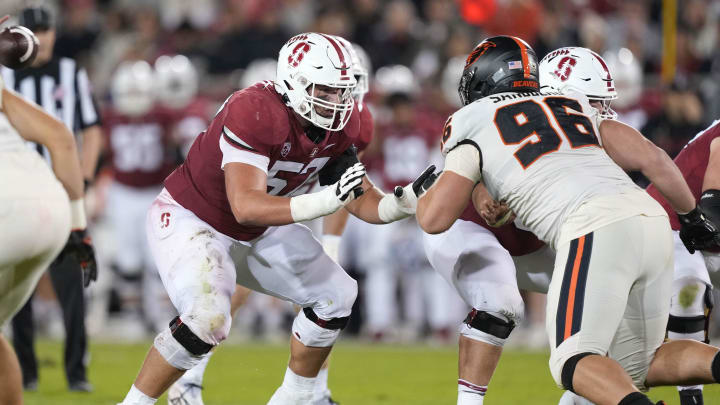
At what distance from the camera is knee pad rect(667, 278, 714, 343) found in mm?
4379

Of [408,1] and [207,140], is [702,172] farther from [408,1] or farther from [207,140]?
[408,1]

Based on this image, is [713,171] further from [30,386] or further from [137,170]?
[137,170]

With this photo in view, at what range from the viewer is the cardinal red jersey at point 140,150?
9289 millimetres

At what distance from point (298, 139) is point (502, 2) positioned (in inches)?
252

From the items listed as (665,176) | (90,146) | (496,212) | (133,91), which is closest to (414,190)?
(496,212)

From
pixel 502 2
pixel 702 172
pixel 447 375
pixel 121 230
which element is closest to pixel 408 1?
pixel 502 2

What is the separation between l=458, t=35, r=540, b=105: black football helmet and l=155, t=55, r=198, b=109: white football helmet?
6202 millimetres

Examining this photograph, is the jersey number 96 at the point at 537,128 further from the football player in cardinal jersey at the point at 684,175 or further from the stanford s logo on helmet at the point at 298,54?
the stanford s logo on helmet at the point at 298,54

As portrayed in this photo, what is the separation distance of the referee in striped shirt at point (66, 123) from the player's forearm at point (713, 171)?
11.9 feet

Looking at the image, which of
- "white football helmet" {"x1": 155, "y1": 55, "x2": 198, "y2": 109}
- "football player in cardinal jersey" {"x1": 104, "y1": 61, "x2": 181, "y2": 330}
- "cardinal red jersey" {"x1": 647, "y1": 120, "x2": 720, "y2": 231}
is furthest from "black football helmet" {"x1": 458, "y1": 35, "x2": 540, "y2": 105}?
"white football helmet" {"x1": 155, "y1": 55, "x2": 198, "y2": 109}

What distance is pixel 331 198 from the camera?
3807mm

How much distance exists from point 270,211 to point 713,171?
1802 mm

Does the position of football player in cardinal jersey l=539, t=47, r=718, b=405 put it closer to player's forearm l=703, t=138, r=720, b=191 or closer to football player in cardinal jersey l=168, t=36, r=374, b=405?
player's forearm l=703, t=138, r=720, b=191

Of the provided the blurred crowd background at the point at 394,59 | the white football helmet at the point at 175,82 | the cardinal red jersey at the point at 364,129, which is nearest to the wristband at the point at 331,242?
the cardinal red jersey at the point at 364,129
